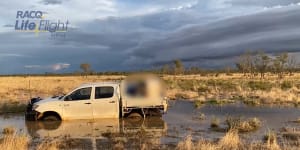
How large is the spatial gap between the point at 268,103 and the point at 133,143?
16753 millimetres

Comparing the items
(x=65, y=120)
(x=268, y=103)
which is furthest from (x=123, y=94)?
(x=268, y=103)

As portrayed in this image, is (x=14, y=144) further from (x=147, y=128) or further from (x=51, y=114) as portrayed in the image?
(x=51, y=114)

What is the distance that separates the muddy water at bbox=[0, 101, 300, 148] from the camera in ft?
46.8

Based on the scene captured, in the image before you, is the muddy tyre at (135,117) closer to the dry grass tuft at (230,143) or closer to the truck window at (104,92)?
the truck window at (104,92)

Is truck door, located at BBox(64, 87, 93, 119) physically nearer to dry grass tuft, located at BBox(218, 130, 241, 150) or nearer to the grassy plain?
the grassy plain

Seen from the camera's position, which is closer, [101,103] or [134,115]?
[101,103]

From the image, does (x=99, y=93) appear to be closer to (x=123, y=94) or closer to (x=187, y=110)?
(x=123, y=94)

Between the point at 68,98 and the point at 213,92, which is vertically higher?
the point at 68,98

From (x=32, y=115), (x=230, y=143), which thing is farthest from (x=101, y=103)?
(x=230, y=143)

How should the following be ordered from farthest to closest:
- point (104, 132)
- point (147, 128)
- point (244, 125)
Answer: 1. point (147, 128)
2. point (244, 125)
3. point (104, 132)

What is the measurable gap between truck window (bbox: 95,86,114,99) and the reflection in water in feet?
3.39

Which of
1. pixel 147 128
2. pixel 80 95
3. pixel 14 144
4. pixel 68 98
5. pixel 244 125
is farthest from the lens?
pixel 80 95

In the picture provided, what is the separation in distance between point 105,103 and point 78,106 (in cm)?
115

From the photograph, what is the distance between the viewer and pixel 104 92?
19.0 metres
